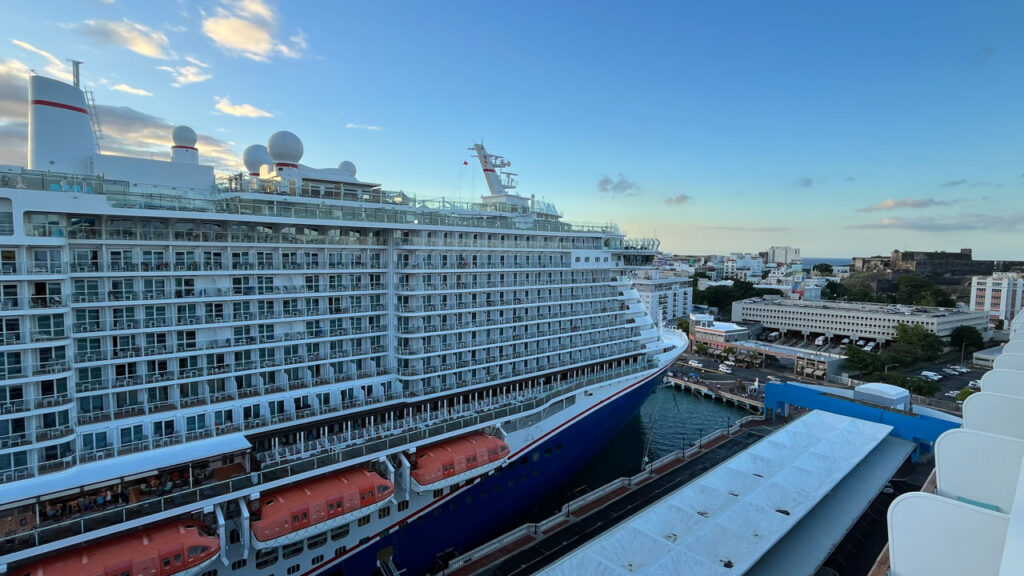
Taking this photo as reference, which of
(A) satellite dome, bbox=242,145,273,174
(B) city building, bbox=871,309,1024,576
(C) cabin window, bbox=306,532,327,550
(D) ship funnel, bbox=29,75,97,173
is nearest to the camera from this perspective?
(B) city building, bbox=871,309,1024,576

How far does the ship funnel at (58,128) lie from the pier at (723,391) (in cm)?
3782

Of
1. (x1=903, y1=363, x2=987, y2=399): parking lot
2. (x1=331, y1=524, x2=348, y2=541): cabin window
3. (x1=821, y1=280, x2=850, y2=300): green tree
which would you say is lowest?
(x1=903, y1=363, x2=987, y2=399): parking lot

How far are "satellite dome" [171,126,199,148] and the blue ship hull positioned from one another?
17887mm

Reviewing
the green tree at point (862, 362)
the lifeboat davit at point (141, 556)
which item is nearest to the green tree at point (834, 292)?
the green tree at point (862, 362)

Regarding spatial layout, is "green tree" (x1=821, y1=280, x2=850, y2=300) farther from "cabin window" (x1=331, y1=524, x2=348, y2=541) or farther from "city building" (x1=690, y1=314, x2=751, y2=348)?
"cabin window" (x1=331, y1=524, x2=348, y2=541)

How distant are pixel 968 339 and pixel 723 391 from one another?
34.6 meters

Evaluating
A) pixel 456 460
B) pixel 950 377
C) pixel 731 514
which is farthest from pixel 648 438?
pixel 950 377

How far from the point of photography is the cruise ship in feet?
47.2

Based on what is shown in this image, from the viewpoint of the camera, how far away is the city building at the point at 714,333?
5994cm

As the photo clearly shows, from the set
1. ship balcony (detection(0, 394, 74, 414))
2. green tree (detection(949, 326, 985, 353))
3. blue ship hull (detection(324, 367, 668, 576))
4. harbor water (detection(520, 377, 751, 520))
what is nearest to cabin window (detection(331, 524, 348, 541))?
blue ship hull (detection(324, 367, 668, 576))

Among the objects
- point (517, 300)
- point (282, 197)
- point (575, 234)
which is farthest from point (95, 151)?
point (575, 234)

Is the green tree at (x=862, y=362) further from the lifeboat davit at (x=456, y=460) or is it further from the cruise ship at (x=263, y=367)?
the lifeboat davit at (x=456, y=460)

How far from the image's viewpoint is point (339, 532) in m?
17.8

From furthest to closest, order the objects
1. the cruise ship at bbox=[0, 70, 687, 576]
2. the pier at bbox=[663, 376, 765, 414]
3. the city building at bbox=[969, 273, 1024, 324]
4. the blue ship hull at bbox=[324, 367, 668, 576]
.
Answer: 1. the city building at bbox=[969, 273, 1024, 324]
2. the pier at bbox=[663, 376, 765, 414]
3. the blue ship hull at bbox=[324, 367, 668, 576]
4. the cruise ship at bbox=[0, 70, 687, 576]
